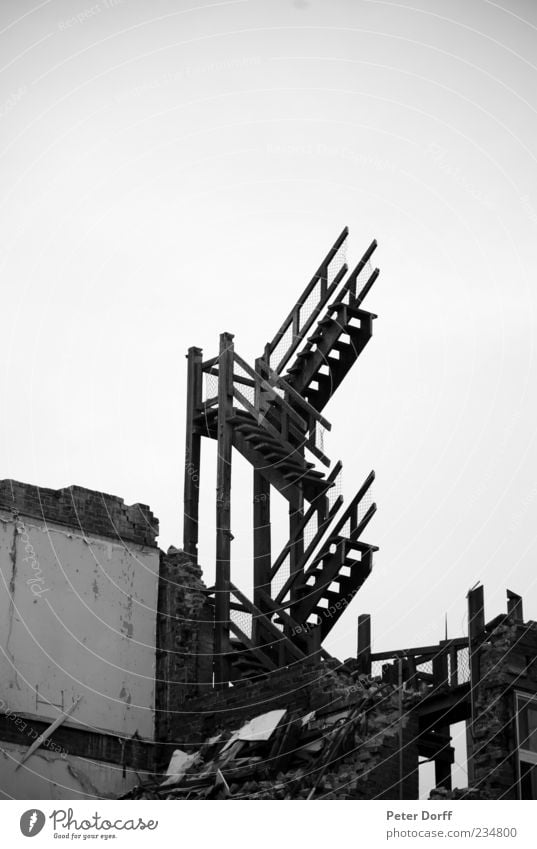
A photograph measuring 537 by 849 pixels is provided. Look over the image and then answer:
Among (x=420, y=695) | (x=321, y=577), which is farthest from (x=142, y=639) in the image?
(x=420, y=695)

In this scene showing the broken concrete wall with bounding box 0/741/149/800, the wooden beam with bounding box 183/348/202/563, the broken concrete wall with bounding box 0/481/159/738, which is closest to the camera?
the broken concrete wall with bounding box 0/741/149/800

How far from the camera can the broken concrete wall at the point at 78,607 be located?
120ft

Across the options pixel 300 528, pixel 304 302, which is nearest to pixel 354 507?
pixel 300 528

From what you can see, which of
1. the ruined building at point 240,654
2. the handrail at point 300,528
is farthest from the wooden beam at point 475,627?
the handrail at point 300,528

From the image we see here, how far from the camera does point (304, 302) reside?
41938 millimetres

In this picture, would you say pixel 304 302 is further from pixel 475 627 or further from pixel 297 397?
pixel 475 627

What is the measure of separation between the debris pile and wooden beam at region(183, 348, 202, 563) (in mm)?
6795

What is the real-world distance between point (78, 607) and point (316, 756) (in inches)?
308

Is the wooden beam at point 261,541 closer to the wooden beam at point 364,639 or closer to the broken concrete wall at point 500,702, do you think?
the wooden beam at point 364,639

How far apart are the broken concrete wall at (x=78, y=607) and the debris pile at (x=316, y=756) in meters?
3.60

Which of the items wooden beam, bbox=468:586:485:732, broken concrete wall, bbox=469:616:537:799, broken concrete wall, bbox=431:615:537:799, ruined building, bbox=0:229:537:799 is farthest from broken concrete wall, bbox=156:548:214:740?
broken concrete wall, bbox=469:616:537:799

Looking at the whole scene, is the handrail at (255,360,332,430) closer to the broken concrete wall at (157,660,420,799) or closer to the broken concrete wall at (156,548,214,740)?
the broken concrete wall at (156,548,214,740)

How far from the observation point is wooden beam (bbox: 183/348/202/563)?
1601 inches

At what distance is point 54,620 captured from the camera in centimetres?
3750
